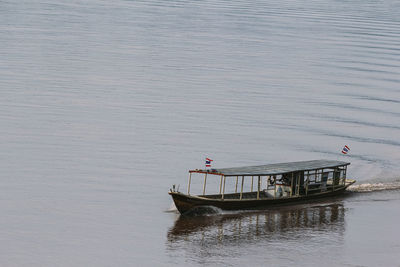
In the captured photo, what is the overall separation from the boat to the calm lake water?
74 cm

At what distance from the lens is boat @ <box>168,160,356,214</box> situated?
41250 mm

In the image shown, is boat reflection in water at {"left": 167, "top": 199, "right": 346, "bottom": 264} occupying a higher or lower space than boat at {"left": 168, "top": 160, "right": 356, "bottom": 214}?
lower

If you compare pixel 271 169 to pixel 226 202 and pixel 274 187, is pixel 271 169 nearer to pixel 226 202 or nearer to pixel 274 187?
pixel 274 187

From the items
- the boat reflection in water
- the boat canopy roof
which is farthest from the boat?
the boat reflection in water

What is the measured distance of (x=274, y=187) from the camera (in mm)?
44750

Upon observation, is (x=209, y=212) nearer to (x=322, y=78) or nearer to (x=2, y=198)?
(x=2, y=198)

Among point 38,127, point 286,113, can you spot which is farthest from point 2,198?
point 286,113

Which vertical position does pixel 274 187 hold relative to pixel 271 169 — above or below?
below

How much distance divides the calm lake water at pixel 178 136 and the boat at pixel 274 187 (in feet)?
2.42

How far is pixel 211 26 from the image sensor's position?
139m

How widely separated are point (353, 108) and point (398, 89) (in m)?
13.4

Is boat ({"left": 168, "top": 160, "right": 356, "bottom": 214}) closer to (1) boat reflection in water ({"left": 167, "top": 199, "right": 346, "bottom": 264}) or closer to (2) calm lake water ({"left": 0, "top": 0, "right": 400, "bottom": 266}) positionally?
(1) boat reflection in water ({"left": 167, "top": 199, "right": 346, "bottom": 264})

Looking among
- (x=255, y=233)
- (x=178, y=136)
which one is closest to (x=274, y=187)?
(x=255, y=233)

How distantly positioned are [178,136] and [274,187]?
56.4 feet
